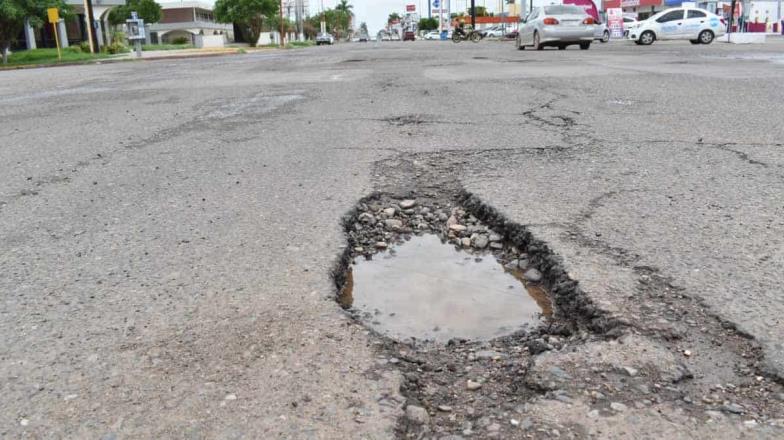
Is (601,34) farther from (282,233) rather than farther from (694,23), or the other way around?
(282,233)

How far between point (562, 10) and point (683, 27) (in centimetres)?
908

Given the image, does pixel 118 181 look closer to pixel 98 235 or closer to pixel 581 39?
pixel 98 235

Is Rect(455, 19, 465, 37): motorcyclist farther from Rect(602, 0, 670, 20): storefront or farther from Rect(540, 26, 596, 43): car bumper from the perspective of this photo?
Rect(540, 26, 596, 43): car bumper

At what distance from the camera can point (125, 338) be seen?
2400 millimetres

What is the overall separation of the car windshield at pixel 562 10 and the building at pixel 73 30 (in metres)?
34.0

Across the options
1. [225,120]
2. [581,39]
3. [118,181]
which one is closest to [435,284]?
[118,181]

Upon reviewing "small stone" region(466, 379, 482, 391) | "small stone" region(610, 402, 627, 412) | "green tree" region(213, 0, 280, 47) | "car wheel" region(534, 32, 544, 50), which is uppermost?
"green tree" region(213, 0, 280, 47)

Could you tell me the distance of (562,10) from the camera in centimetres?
2027

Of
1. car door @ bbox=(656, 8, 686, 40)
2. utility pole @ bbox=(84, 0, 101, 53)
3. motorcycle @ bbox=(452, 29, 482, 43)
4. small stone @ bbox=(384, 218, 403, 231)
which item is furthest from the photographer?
motorcycle @ bbox=(452, 29, 482, 43)

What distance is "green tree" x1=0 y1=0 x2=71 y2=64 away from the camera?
1154 inches

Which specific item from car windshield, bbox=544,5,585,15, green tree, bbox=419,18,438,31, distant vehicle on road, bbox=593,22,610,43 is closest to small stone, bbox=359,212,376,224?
car windshield, bbox=544,5,585,15

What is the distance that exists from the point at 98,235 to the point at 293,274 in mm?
1301

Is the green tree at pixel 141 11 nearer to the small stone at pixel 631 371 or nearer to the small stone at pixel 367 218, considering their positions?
the small stone at pixel 367 218

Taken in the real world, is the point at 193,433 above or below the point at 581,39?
below
